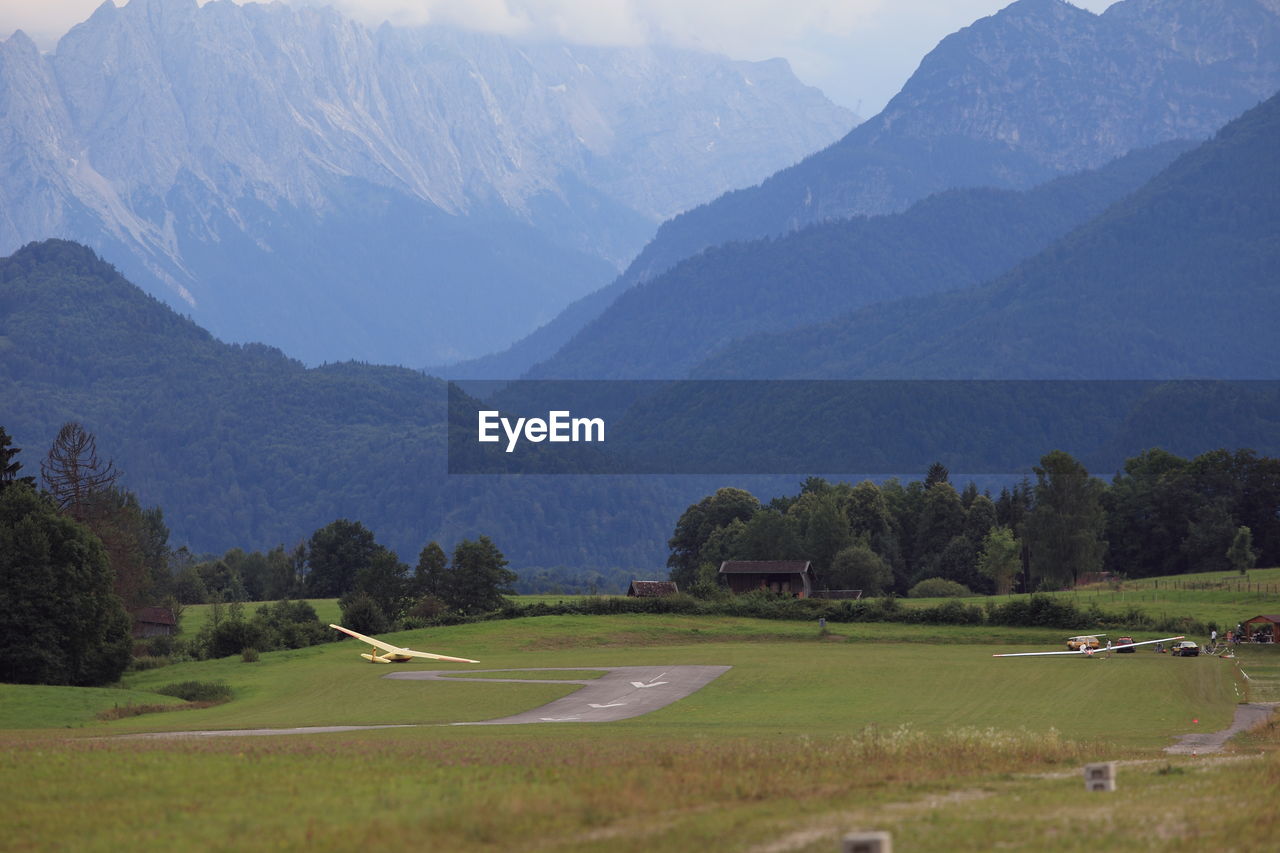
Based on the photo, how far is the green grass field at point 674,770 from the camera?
24.5m

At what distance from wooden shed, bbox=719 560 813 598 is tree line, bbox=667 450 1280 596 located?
255 cm

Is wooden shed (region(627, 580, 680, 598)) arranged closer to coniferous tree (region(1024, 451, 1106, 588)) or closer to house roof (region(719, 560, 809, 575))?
house roof (region(719, 560, 809, 575))

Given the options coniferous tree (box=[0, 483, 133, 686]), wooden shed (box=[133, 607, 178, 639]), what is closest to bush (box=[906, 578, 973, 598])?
wooden shed (box=[133, 607, 178, 639])

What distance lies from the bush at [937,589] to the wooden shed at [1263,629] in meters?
44.5

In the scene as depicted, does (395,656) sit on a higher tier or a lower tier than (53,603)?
lower

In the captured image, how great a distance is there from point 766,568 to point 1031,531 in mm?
24723

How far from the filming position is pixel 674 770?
3152 centimetres

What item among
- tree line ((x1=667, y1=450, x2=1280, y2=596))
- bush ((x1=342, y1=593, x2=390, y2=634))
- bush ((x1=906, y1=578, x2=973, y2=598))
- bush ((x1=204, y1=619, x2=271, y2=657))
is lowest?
bush ((x1=204, y1=619, x2=271, y2=657))

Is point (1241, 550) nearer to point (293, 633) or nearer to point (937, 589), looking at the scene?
point (937, 589)

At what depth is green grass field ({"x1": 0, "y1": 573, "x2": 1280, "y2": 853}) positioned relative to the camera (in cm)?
2450

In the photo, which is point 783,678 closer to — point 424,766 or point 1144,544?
point 424,766

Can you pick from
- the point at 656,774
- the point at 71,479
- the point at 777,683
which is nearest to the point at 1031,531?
the point at 777,683

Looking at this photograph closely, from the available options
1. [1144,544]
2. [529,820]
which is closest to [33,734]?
[529,820]

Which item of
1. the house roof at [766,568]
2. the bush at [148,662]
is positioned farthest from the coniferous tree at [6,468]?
the house roof at [766,568]
